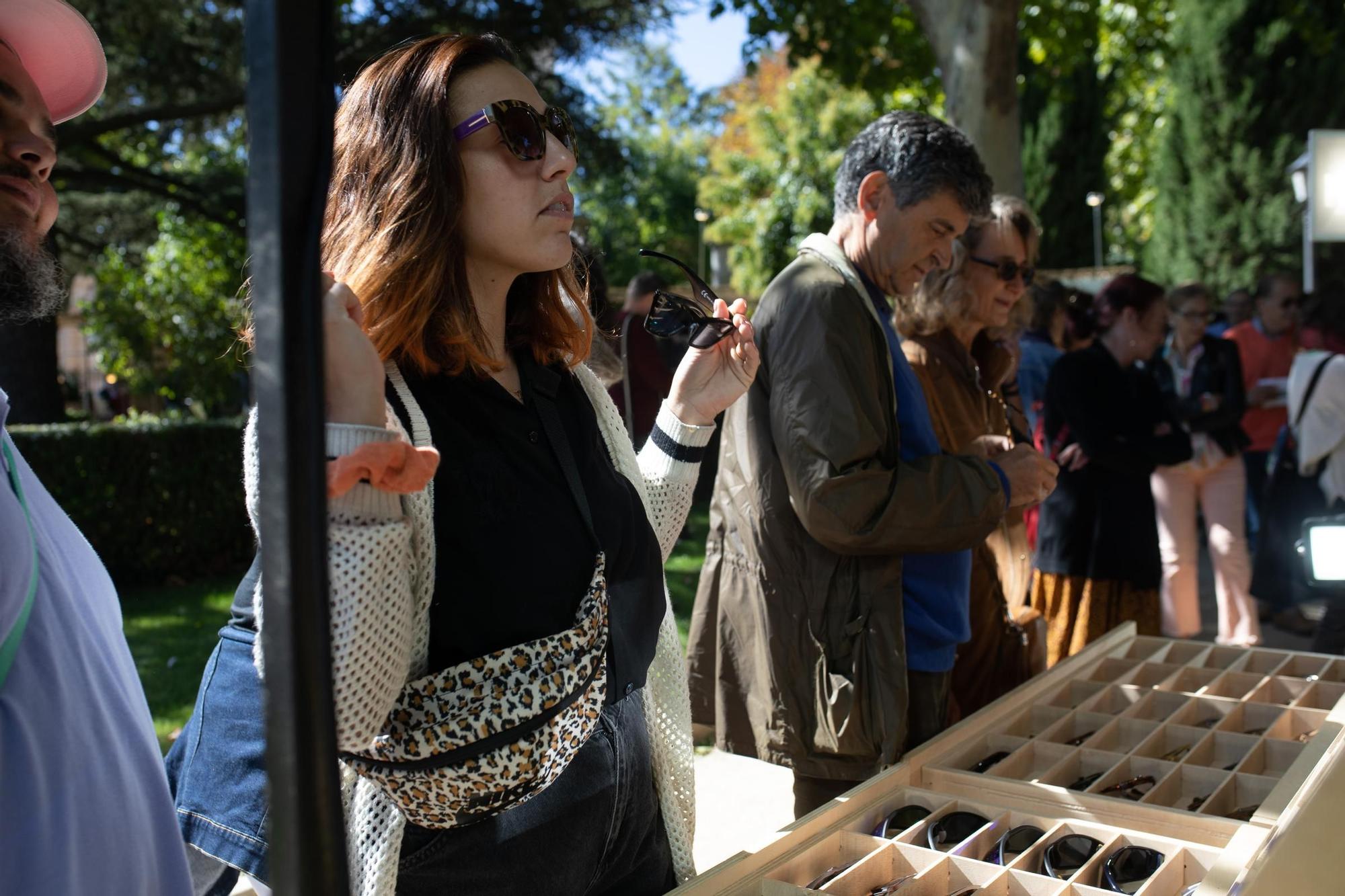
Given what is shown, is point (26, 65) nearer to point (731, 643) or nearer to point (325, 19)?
point (325, 19)

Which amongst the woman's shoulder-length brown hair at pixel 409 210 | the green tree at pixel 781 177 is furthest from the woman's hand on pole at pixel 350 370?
the green tree at pixel 781 177

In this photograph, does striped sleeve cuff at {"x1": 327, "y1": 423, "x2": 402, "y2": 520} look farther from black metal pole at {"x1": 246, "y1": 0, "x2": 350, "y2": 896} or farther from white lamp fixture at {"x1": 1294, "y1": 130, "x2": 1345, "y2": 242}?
white lamp fixture at {"x1": 1294, "y1": 130, "x2": 1345, "y2": 242}

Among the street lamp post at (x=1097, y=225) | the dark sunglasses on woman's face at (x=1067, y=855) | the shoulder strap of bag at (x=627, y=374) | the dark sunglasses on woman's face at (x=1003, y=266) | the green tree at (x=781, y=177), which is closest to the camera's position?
the dark sunglasses on woman's face at (x=1067, y=855)

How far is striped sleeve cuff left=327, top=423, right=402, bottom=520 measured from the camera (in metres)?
0.95

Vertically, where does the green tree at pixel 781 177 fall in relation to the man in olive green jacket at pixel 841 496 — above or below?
above

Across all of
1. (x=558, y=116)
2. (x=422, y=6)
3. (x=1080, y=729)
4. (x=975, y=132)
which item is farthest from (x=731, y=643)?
(x=422, y=6)

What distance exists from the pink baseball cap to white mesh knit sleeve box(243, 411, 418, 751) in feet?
Answer: 2.48

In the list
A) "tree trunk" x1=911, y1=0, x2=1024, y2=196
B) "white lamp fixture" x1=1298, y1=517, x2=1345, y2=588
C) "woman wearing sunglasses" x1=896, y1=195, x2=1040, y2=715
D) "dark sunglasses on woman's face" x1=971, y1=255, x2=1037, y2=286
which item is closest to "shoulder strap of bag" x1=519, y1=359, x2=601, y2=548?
"woman wearing sunglasses" x1=896, y1=195, x2=1040, y2=715

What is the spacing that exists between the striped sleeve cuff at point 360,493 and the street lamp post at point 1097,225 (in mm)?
26238

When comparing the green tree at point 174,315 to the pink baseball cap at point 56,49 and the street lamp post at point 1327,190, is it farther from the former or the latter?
the pink baseball cap at point 56,49

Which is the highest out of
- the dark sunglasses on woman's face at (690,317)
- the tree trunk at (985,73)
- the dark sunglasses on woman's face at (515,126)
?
the tree trunk at (985,73)

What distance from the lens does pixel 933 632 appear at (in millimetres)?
2473

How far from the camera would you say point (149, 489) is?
28.3ft

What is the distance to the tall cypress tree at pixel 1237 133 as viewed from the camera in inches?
838
